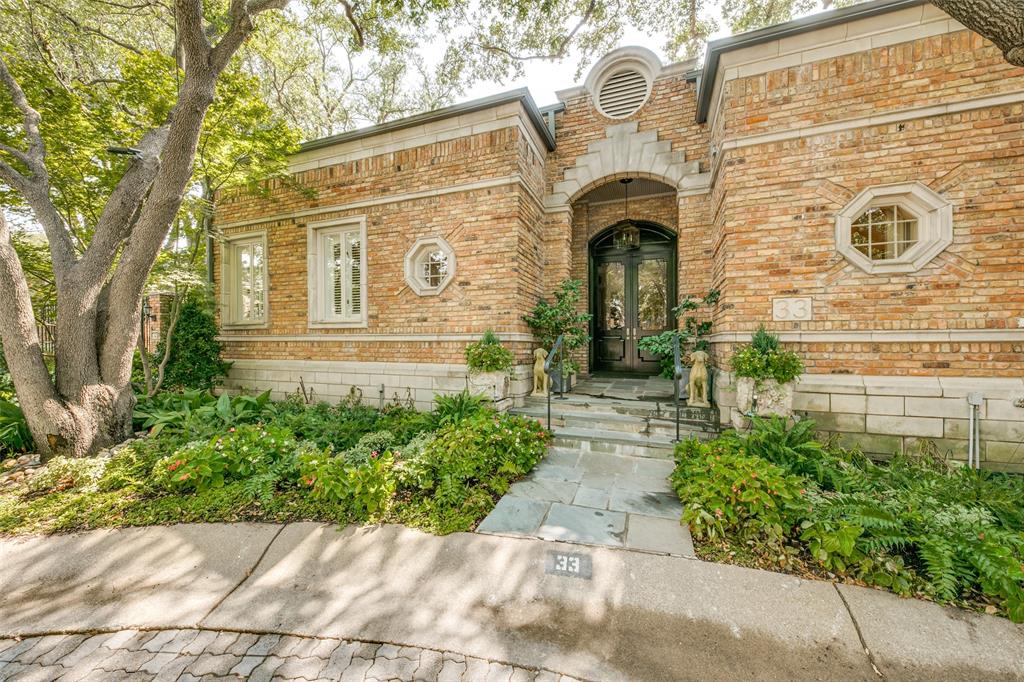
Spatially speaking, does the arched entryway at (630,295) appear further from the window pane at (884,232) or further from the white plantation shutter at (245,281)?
the white plantation shutter at (245,281)

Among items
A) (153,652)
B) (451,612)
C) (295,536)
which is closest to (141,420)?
(295,536)

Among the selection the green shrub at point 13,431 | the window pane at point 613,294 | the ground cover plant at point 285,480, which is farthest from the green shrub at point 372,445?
the window pane at point 613,294

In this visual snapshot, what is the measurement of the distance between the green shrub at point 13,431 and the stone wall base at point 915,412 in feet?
31.4

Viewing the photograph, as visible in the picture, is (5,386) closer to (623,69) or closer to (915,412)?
(623,69)

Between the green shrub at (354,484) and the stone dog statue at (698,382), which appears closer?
the green shrub at (354,484)

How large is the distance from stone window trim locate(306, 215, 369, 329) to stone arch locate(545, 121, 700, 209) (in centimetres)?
381

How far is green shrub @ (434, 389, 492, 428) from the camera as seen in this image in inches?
198

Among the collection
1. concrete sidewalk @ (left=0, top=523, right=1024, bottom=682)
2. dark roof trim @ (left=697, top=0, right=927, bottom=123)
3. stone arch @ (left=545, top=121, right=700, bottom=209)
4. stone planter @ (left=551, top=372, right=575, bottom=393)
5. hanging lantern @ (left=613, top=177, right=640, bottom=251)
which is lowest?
concrete sidewalk @ (left=0, top=523, right=1024, bottom=682)

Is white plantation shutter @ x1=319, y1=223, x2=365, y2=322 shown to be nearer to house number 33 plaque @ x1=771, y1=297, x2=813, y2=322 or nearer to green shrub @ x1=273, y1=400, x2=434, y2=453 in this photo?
green shrub @ x1=273, y1=400, x2=434, y2=453

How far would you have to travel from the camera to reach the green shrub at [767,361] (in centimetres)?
425

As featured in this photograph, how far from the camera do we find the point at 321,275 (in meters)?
7.20

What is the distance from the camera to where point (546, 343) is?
6582mm

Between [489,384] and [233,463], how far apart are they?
3154 mm

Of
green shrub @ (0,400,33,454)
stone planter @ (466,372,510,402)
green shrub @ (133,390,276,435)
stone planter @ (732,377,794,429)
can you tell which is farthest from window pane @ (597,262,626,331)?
green shrub @ (0,400,33,454)
